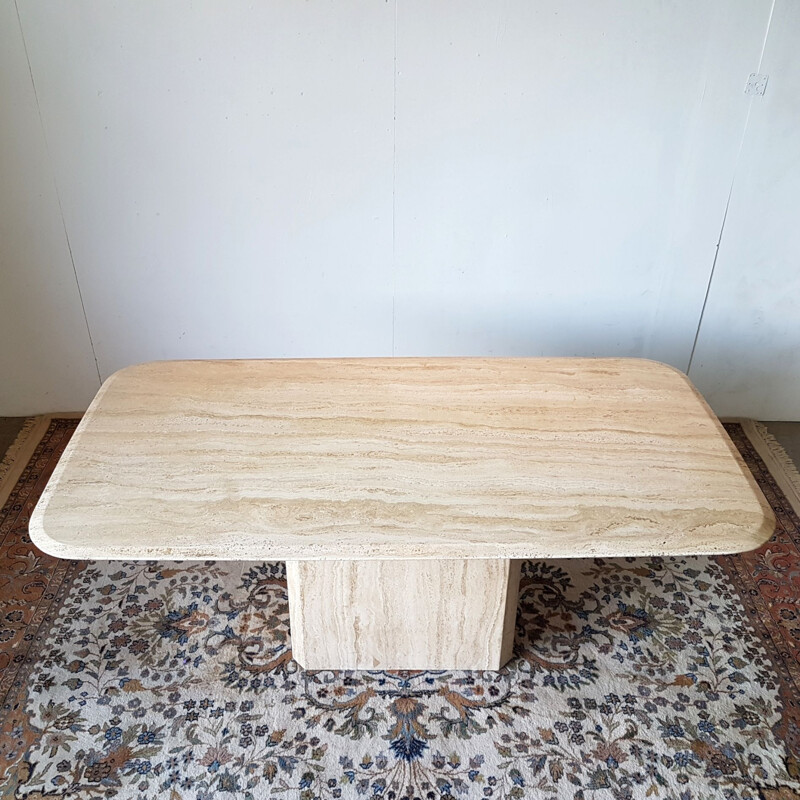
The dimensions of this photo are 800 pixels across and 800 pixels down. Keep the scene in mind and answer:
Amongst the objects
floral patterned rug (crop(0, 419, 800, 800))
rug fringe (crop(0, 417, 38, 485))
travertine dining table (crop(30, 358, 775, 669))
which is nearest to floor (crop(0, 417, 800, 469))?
rug fringe (crop(0, 417, 38, 485))

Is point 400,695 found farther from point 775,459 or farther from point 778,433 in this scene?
point 778,433

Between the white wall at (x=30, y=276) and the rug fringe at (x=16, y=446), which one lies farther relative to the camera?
the rug fringe at (x=16, y=446)

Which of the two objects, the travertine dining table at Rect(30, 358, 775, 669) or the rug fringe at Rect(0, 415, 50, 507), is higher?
the travertine dining table at Rect(30, 358, 775, 669)

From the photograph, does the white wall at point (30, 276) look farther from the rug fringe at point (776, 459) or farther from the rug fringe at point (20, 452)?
the rug fringe at point (776, 459)

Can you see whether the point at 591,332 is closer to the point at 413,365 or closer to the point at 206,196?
the point at 413,365

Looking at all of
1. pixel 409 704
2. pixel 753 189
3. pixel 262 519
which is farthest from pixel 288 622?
pixel 753 189

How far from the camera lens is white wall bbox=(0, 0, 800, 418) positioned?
1.92m

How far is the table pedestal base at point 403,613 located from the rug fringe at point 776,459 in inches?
41.7

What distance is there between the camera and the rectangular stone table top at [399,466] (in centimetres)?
134

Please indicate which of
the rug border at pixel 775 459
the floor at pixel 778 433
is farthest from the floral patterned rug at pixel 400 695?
the floor at pixel 778 433

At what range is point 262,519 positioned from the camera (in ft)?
4.51

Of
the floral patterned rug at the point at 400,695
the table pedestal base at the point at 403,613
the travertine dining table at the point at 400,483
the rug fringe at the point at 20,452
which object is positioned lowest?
the floral patterned rug at the point at 400,695

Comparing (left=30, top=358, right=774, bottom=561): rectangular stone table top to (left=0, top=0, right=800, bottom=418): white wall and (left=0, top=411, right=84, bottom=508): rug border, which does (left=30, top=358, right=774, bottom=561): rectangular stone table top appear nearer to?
(left=0, top=0, right=800, bottom=418): white wall

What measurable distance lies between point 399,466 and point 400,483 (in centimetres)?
6
